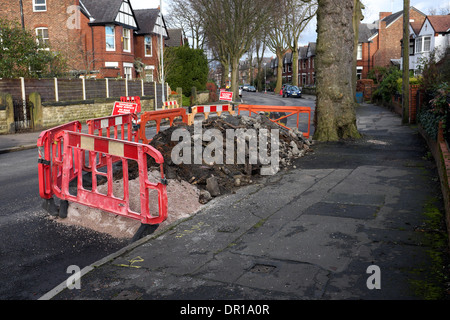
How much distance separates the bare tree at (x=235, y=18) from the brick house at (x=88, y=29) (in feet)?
14.7

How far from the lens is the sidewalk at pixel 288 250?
406 centimetres

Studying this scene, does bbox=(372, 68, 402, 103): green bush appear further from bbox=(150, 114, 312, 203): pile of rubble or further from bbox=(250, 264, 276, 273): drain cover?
bbox=(250, 264, 276, 273): drain cover

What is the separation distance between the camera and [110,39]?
41.1 meters

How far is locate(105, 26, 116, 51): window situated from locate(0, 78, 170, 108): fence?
1157 centimetres

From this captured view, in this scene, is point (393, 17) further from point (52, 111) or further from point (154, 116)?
point (154, 116)

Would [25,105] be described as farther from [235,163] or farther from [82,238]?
[82,238]

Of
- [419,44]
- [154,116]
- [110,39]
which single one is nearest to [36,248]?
[154,116]

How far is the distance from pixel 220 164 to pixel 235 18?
33.7m

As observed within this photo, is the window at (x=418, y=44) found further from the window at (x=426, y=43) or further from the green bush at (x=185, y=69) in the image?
the green bush at (x=185, y=69)

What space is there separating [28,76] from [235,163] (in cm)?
1662

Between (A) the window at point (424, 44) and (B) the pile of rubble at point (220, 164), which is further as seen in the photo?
(A) the window at point (424, 44)

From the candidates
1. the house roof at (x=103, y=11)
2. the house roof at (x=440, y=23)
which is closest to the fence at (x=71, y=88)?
the house roof at (x=103, y=11)

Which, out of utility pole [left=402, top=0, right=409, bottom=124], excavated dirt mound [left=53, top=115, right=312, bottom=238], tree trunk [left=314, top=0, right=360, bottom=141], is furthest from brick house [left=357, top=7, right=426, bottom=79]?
excavated dirt mound [left=53, top=115, right=312, bottom=238]

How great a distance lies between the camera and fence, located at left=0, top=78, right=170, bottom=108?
19.9 meters
